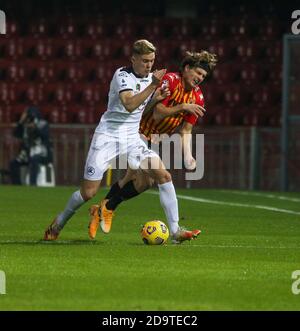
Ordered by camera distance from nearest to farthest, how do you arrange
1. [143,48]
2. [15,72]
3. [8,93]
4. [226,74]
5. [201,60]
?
1. [143,48]
2. [201,60]
3. [8,93]
4. [226,74]
5. [15,72]

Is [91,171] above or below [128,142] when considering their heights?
below

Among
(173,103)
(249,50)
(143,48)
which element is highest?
(249,50)

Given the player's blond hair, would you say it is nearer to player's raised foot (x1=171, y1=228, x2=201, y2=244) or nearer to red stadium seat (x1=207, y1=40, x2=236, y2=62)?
player's raised foot (x1=171, y1=228, x2=201, y2=244)

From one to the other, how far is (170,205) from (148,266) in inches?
79.4

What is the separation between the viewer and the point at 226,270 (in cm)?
1046

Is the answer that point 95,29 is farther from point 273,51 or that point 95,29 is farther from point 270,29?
point 273,51

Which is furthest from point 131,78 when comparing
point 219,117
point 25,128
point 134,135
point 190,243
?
point 219,117

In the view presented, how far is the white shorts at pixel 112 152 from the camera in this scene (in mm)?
12664

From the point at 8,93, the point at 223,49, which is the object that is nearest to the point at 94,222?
the point at 8,93

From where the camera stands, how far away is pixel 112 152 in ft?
42.0

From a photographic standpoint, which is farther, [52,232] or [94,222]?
[94,222]

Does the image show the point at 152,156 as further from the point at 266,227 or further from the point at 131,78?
the point at 266,227

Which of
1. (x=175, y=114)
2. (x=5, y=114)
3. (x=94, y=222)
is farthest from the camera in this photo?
(x=5, y=114)

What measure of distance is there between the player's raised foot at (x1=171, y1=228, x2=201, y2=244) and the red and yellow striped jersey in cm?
130
